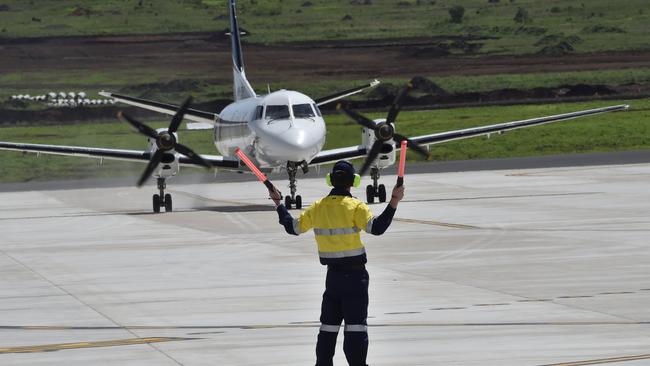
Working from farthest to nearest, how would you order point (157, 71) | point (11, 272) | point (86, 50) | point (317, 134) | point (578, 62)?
point (578, 62)
point (86, 50)
point (157, 71)
point (317, 134)
point (11, 272)

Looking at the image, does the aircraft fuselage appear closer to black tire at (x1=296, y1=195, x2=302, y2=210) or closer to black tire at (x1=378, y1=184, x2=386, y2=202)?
black tire at (x1=296, y1=195, x2=302, y2=210)

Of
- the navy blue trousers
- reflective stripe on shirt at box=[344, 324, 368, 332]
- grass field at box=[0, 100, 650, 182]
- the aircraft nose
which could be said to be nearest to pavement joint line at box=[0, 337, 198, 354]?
the navy blue trousers

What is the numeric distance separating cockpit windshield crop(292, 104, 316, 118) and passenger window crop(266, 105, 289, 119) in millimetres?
238

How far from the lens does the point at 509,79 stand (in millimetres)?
100125

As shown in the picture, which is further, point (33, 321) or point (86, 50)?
point (86, 50)

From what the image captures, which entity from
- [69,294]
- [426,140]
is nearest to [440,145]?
[426,140]

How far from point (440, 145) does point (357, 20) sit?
46631 millimetres

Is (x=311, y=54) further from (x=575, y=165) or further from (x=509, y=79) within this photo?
(x=575, y=165)

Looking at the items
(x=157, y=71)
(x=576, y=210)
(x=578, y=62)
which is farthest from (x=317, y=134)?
(x=578, y=62)

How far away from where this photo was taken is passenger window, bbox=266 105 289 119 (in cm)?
3953

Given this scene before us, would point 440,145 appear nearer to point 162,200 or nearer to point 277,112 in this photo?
point 162,200

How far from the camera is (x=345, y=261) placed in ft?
44.6

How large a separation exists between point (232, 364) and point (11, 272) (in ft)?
36.2

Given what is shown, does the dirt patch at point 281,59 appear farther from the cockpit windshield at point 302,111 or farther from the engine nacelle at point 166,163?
the cockpit windshield at point 302,111
